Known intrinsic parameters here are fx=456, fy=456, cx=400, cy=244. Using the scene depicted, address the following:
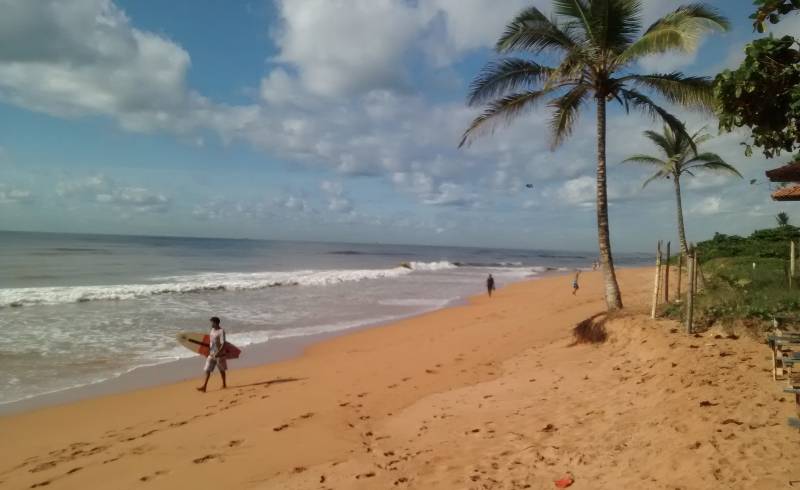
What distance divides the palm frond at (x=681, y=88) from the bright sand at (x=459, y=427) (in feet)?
15.3

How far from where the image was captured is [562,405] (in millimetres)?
6129

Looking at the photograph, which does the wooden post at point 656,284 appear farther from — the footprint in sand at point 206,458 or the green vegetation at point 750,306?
the footprint in sand at point 206,458

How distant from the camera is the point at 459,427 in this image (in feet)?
19.5

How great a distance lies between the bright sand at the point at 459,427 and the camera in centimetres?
423

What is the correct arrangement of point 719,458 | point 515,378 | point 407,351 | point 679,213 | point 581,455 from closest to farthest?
point 719,458, point 581,455, point 515,378, point 407,351, point 679,213

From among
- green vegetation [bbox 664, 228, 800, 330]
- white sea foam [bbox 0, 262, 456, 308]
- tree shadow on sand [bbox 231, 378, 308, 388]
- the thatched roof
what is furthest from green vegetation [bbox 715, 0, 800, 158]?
white sea foam [bbox 0, 262, 456, 308]

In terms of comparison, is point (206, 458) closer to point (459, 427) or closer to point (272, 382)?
point (459, 427)

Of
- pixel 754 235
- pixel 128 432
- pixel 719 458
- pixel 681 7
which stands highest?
pixel 681 7

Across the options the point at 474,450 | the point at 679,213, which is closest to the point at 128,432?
the point at 474,450

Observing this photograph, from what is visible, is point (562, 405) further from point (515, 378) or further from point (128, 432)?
point (128, 432)

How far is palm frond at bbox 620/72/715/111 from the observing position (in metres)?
9.14

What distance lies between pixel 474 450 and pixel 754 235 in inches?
1178

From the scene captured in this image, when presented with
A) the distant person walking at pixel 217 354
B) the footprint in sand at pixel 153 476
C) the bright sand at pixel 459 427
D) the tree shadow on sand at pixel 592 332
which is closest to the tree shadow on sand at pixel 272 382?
the bright sand at pixel 459 427

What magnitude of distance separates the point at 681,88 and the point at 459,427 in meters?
8.30
